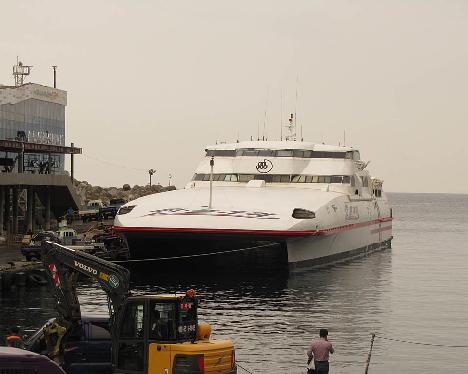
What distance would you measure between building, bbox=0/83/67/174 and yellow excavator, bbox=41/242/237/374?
77985mm

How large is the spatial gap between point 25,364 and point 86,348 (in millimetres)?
8003

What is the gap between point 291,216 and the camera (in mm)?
64438

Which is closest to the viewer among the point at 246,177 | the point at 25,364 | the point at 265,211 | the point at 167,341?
the point at 25,364

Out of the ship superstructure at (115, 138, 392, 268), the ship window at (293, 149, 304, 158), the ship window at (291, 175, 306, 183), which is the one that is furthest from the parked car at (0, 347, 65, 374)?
the ship window at (293, 149, 304, 158)

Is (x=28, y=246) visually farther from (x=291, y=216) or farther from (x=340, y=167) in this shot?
(x=340, y=167)

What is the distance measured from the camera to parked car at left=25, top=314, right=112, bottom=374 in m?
25.0

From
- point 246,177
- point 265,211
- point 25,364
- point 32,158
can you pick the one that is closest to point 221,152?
point 246,177

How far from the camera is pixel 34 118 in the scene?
11819 centimetres

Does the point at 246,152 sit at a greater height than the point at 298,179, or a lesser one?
greater

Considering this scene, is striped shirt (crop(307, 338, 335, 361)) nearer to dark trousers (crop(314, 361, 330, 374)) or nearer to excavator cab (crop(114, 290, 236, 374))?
dark trousers (crop(314, 361, 330, 374))

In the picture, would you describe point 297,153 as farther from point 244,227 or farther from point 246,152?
point 244,227

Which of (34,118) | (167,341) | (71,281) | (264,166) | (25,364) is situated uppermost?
(34,118)

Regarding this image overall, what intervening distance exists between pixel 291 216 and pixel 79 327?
130ft

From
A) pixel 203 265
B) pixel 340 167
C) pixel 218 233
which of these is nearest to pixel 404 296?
pixel 218 233
